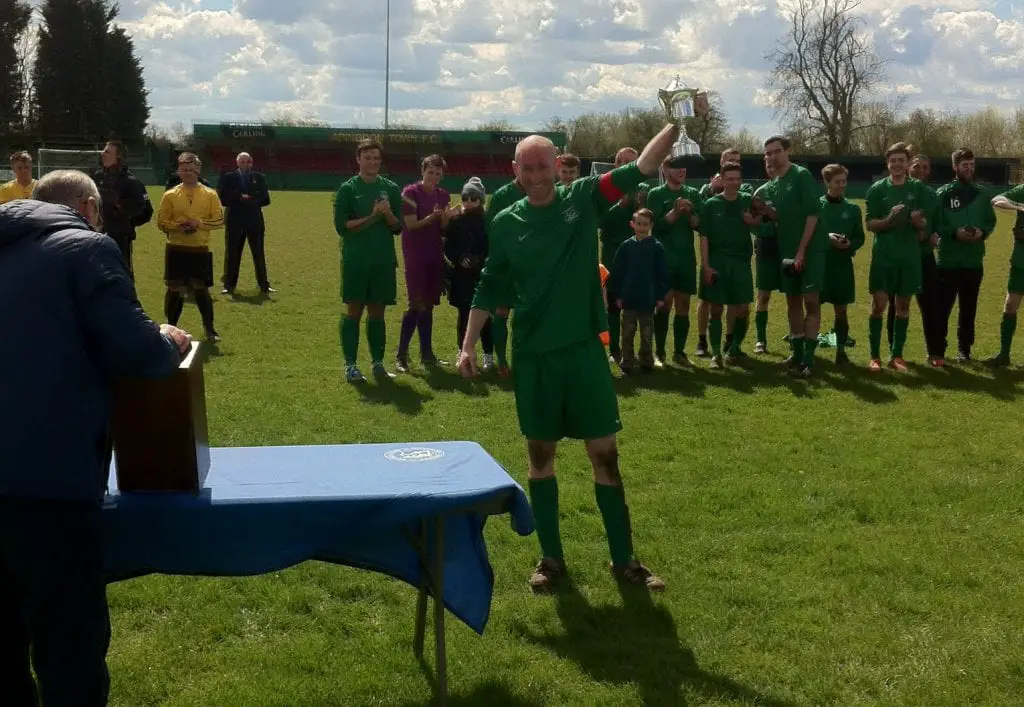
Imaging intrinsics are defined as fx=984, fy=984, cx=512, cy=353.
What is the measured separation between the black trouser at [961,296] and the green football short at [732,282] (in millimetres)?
2090

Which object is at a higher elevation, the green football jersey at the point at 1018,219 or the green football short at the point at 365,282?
the green football jersey at the point at 1018,219

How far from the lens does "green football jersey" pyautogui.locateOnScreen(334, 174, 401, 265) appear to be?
9.30m

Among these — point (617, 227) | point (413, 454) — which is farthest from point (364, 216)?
point (413, 454)

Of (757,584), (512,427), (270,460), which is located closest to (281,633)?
(270,460)

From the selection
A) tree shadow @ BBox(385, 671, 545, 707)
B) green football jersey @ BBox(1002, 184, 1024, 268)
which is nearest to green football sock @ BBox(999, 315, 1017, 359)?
green football jersey @ BBox(1002, 184, 1024, 268)

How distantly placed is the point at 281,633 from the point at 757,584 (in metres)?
2.29

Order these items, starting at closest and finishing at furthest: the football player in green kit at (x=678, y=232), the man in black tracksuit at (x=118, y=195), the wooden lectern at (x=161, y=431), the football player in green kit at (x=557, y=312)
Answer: the wooden lectern at (x=161, y=431) < the football player in green kit at (x=557, y=312) < the football player in green kit at (x=678, y=232) < the man in black tracksuit at (x=118, y=195)

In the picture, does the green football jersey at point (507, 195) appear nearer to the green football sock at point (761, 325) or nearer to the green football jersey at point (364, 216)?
the green football jersey at point (364, 216)

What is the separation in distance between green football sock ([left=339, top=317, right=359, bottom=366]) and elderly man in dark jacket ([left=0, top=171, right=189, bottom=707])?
21.5 feet

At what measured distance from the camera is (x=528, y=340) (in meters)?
4.63

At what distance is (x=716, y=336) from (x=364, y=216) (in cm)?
385

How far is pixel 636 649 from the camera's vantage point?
418 cm

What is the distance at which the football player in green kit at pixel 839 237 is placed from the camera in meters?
10.2

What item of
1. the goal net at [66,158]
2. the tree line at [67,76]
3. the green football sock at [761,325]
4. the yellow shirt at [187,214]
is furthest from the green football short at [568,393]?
the tree line at [67,76]
